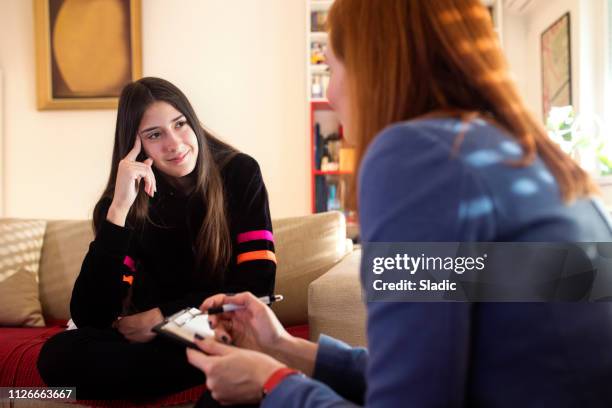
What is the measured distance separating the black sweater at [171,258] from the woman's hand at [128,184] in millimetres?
35

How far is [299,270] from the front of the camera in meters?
1.98

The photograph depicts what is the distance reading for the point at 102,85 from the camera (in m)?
3.88

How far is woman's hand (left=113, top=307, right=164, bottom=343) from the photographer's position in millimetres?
1492

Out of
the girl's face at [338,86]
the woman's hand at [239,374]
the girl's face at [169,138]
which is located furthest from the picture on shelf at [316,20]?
the woman's hand at [239,374]

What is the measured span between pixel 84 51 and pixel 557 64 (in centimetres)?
287

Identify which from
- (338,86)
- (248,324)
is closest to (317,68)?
(248,324)

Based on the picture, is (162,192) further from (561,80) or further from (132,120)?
(561,80)

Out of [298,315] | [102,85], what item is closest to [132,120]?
[298,315]

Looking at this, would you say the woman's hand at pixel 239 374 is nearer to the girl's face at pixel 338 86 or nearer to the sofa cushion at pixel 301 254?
the girl's face at pixel 338 86

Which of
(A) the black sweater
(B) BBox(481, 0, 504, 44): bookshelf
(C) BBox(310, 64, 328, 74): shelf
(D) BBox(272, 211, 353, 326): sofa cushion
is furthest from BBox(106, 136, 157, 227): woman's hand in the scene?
(B) BBox(481, 0, 504, 44): bookshelf

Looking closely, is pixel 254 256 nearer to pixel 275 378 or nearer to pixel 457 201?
pixel 275 378

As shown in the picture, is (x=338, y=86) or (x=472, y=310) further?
(x=338, y=86)

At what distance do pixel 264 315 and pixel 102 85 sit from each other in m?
3.36

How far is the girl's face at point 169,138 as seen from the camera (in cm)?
162
